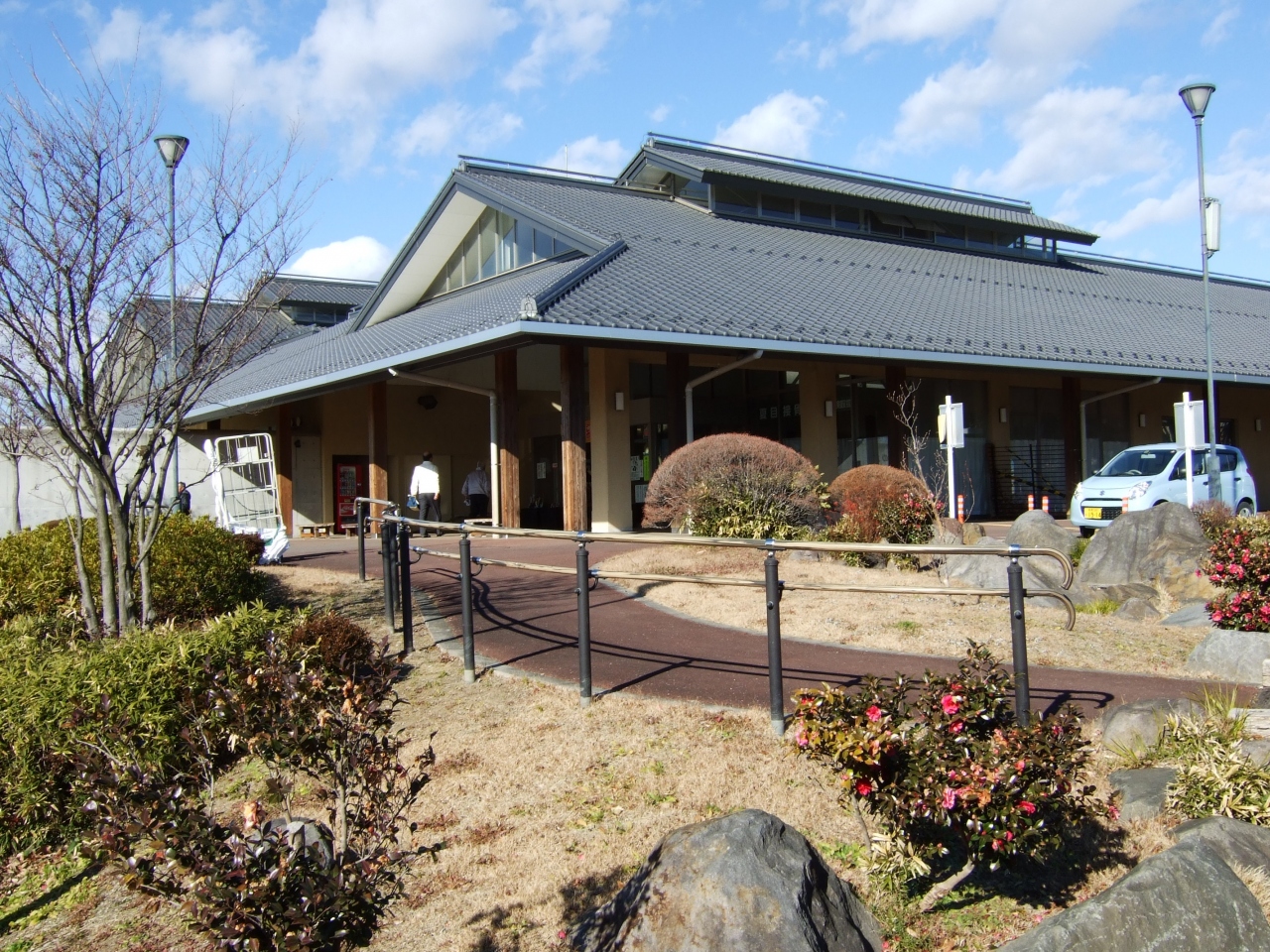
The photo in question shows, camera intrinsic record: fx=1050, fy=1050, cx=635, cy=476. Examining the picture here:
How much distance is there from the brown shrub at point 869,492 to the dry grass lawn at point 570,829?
7773 mm

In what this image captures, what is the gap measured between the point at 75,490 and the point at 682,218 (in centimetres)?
1655

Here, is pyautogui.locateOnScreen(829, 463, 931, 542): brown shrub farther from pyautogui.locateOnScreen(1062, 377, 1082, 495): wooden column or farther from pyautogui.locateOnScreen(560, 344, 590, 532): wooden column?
pyautogui.locateOnScreen(1062, 377, 1082, 495): wooden column

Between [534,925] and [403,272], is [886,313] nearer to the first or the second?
[403,272]

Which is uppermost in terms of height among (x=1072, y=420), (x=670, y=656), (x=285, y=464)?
(x=1072, y=420)

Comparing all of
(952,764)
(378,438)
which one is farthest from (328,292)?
(952,764)

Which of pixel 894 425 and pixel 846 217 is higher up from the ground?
pixel 846 217

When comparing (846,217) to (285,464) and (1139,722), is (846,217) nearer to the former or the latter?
(285,464)

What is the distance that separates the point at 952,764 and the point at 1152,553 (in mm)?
9445

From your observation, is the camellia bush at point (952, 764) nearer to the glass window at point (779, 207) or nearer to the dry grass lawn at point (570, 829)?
the dry grass lawn at point (570, 829)

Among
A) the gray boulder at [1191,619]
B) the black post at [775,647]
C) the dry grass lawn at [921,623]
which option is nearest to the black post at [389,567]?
the dry grass lawn at [921,623]

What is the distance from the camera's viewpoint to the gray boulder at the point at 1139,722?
5.70m

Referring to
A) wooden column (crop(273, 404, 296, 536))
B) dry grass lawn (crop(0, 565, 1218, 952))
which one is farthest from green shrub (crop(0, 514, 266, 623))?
wooden column (crop(273, 404, 296, 536))

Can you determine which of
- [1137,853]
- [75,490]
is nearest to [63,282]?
[75,490]

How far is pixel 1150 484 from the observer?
17.8m
